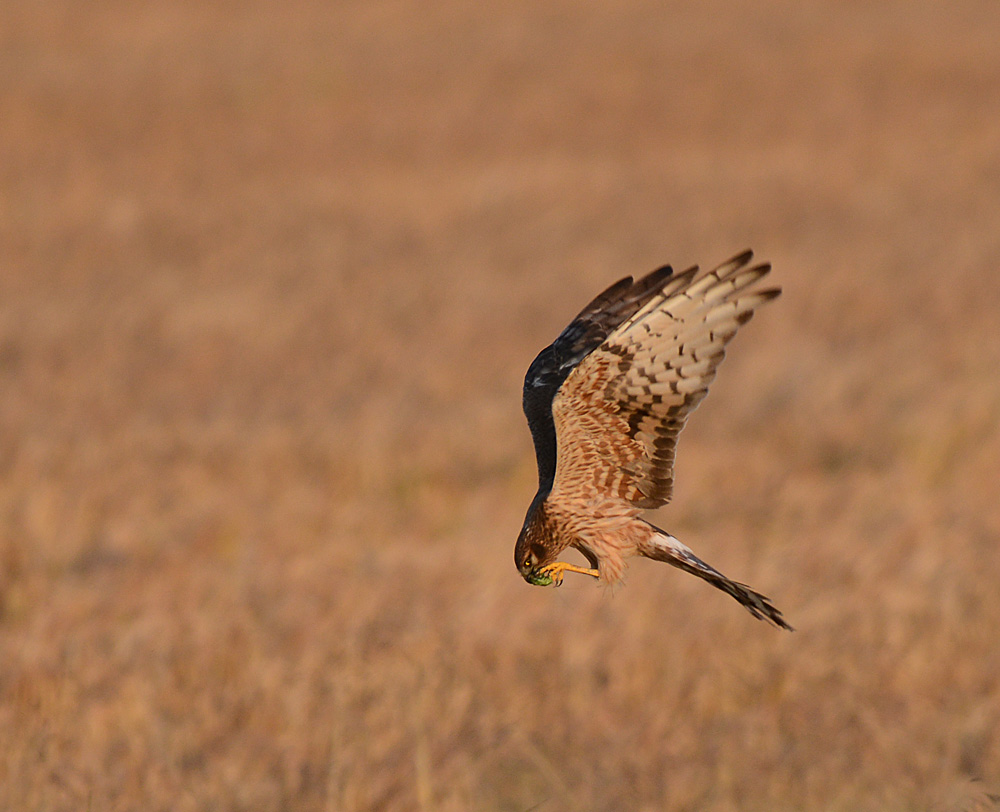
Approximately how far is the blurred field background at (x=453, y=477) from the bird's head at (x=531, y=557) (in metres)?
1.97

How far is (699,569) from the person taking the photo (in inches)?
47.1

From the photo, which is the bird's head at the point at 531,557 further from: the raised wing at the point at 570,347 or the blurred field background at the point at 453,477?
the blurred field background at the point at 453,477

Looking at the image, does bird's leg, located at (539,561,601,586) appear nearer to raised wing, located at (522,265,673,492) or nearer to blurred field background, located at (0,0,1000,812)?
raised wing, located at (522,265,673,492)

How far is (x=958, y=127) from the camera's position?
23484mm

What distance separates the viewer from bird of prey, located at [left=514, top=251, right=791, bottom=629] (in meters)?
1.24

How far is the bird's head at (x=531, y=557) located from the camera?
3.93 ft

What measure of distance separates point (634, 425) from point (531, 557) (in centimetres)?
21

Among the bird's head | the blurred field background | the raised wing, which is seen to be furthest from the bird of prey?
the blurred field background

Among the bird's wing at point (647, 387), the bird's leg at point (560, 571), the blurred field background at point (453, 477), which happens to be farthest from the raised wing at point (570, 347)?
the blurred field background at point (453, 477)

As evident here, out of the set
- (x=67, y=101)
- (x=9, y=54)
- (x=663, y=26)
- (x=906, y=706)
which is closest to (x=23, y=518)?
(x=906, y=706)

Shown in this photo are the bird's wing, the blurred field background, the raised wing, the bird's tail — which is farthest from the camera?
the blurred field background

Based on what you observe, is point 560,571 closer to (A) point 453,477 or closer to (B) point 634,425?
(B) point 634,425

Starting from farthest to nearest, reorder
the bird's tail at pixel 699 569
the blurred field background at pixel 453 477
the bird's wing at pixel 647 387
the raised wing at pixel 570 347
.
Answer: the blurred field background at pixel 453 477, the raised wing at pixel 570 347, the bird's wing at pixel 647 387, the bird's tail at pixel 699 569

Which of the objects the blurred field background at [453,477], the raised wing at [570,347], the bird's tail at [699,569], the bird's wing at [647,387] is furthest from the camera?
the blurred field background at [453,477]
